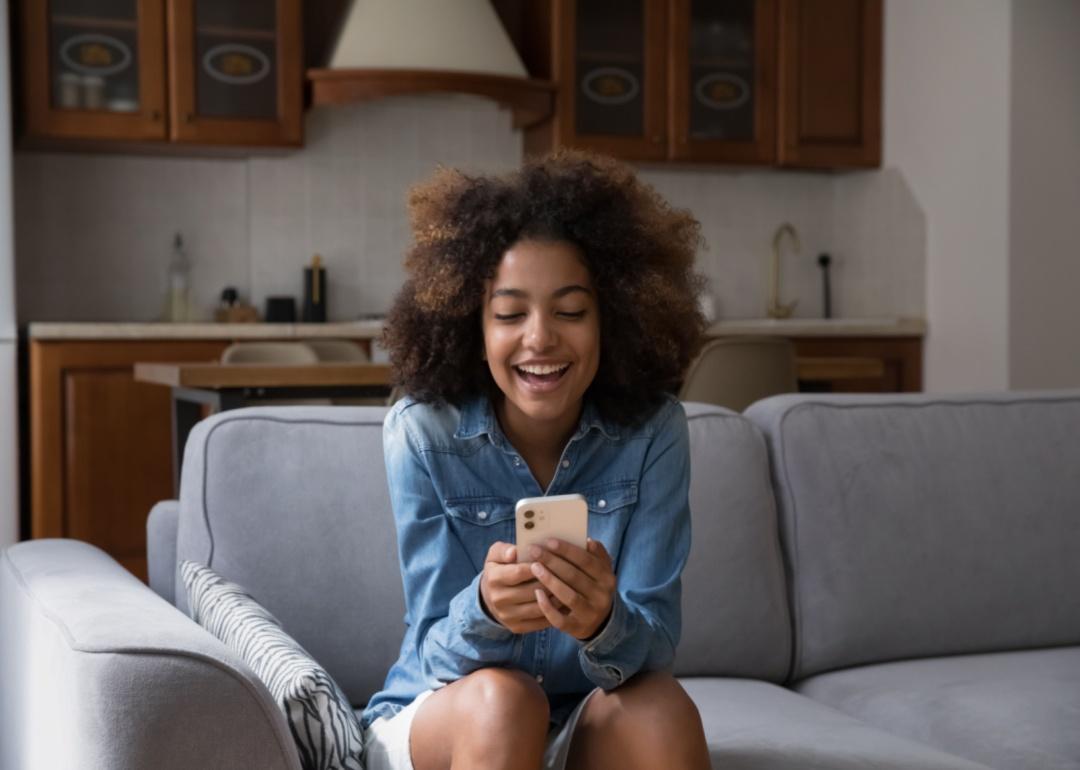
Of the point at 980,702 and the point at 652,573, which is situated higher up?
the point at 652,573

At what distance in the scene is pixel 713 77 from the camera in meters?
5.01

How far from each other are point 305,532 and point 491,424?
357 millimetres

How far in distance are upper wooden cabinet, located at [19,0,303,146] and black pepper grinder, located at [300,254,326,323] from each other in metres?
0.50

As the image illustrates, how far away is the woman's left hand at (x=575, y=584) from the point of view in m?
1.17

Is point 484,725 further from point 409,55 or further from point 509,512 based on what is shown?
point 409,55

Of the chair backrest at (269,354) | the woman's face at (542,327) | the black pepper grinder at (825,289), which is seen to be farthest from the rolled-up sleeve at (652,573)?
the black pepper grinder at (825,289)

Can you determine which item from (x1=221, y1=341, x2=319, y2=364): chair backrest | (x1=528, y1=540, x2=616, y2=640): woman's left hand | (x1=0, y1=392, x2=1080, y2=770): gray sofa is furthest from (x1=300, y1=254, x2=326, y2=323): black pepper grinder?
(x1=528, y1=540, x2=616, y2=640): woman's left hand

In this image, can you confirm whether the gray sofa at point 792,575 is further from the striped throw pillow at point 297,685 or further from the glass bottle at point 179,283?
the glass bottle at point 179,283

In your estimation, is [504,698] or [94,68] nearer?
[504,698]

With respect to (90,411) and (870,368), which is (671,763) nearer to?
(870,368)

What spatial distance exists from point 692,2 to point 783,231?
1064mm

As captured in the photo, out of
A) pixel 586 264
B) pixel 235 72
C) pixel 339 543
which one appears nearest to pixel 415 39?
pixel 235 72

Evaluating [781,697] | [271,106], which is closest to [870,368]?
[781,697]

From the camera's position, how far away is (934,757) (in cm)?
147
